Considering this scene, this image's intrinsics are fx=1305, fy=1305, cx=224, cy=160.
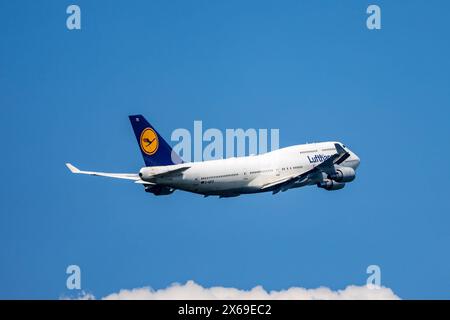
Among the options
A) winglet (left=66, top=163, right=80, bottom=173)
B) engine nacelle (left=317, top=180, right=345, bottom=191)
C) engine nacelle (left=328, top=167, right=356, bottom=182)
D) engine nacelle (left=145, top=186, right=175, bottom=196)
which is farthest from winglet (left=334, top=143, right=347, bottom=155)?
winglet (left=66, top=163, right=80, bottom=173)

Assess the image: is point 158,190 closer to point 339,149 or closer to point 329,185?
point 329,185

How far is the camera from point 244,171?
137000 mm

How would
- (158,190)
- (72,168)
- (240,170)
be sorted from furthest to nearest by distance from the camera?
(72,168) → (240,170) → (158,190)

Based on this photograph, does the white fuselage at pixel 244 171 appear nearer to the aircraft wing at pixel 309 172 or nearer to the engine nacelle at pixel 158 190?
the aircraft wing at pixel 309 172

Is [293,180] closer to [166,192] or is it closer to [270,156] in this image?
[270,156]

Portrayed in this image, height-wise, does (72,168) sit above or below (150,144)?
below

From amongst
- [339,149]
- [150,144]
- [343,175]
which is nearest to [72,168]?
[150,144]

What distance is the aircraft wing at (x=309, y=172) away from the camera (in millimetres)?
139500

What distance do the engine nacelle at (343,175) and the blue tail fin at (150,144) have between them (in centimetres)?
2035

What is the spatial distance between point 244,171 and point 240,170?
58cm
